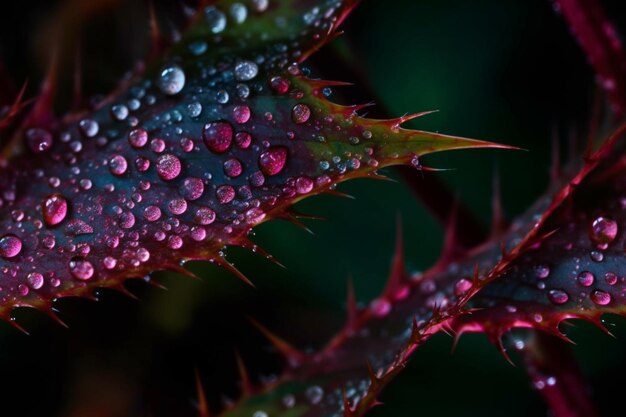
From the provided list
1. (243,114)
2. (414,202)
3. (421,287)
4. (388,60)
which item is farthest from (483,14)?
(243,114)

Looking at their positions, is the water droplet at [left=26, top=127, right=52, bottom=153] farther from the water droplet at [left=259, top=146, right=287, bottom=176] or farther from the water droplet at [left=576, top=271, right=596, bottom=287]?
the water droplet at [left=576, top=271, right=596, bottom=287]

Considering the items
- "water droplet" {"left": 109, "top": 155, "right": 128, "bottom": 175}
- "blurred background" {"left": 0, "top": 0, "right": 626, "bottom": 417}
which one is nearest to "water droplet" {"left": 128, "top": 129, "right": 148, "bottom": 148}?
"water droplet" {"left": 109, "top": 155, "right": 128, "bottom": 175}

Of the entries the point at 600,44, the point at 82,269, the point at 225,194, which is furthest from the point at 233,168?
the point at 600,44

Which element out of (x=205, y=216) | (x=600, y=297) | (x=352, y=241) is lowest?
(x=352, y=241)

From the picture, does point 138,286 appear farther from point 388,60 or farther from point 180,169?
point 388,60

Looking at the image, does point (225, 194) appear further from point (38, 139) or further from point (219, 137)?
point (38, 139)

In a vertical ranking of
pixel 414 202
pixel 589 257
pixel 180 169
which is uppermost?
pixel 180 169
